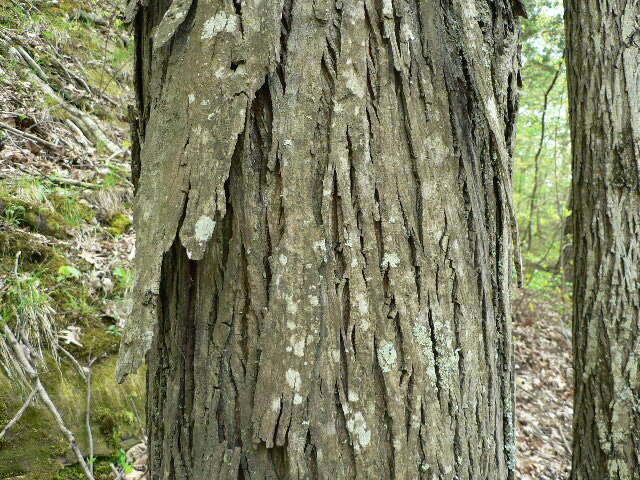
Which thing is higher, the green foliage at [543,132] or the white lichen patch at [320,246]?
the green foliage at [543,132]

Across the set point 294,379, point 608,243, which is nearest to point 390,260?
point 294,379

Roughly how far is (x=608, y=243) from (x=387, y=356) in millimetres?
2199

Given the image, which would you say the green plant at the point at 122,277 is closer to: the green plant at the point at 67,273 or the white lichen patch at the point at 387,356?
the green plant at the point at 67,273

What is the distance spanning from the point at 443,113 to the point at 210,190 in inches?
23.6

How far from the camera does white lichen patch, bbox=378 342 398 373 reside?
1069 mm

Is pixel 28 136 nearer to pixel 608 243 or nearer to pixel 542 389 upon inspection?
pixel 608 243

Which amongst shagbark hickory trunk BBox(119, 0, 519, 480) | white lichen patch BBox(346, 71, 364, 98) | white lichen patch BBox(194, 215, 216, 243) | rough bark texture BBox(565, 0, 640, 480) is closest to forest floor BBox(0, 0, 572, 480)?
rough bark texture BBox(565, 0, 640, 480)

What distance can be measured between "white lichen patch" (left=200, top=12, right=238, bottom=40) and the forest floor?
2.41m

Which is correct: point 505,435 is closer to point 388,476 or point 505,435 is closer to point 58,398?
point 388,476

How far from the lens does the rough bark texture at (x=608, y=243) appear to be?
101 inches

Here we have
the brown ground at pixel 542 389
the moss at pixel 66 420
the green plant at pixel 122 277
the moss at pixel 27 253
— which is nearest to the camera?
the moss at pixel 66 420

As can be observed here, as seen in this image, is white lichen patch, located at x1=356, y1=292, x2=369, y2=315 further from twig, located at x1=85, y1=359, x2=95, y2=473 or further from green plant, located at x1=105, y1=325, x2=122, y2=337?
green plant, located at x1=105, y1=325, x2=122, y2=337

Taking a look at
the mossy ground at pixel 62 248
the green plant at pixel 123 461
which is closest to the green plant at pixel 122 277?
the mossy ground at pixel 62 248

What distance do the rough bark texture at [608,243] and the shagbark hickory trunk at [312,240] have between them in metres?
1.89
